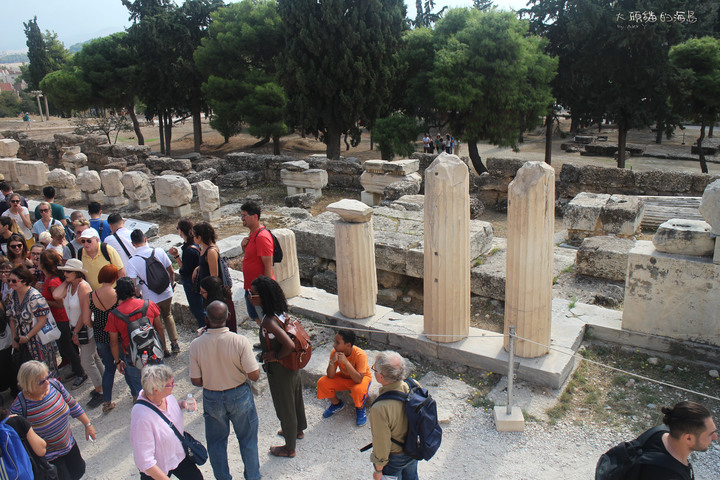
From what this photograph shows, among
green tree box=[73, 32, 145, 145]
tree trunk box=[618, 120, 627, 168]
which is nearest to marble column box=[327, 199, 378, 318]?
tree trunk box=[618, 120, 627, 168]

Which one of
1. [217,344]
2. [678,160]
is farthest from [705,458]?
[678,160]

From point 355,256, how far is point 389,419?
2888mm

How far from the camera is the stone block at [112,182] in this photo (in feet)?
45.2

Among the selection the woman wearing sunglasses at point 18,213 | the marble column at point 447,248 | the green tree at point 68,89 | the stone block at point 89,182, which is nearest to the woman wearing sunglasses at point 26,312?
the woman wearing sunglasses at point 18,213

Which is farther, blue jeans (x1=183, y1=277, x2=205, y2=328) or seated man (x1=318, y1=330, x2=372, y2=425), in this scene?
blue jeans (x1=183, y1=277, x2=205, y2=328)

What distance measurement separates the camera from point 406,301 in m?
8.41

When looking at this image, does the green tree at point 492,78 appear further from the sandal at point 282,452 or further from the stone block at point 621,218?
the sandal at point 282,452

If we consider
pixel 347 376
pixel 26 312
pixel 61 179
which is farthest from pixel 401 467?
pixel 61 179

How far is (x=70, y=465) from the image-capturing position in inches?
159

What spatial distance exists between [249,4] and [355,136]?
7.41 meters

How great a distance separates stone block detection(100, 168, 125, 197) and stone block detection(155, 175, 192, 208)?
1.73 metres

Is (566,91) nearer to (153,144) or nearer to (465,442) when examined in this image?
(465,442)

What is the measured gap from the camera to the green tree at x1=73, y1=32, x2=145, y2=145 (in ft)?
81.4

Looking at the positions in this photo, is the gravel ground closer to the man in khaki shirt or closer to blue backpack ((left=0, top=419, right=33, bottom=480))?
the man in khaki shirt
